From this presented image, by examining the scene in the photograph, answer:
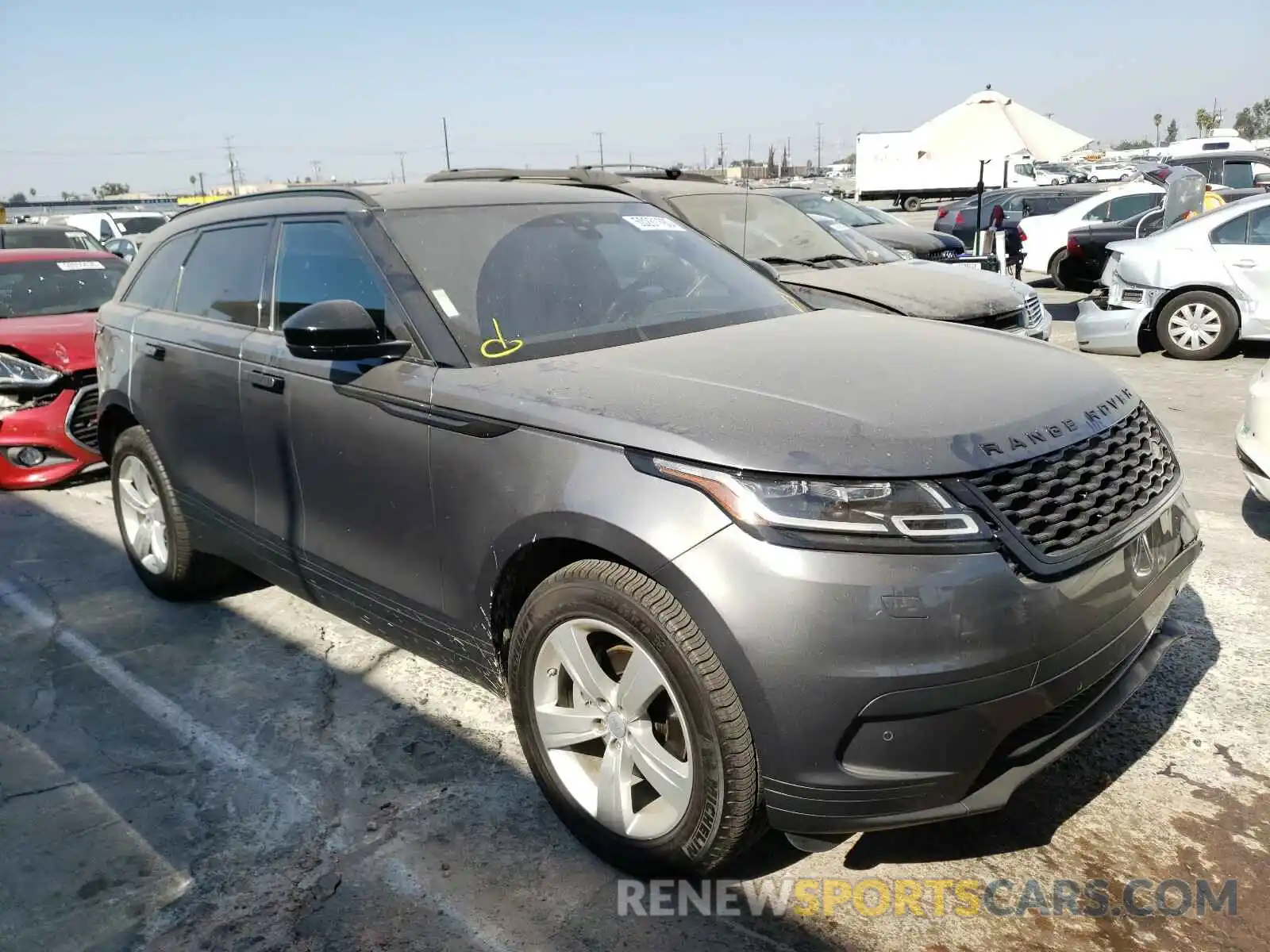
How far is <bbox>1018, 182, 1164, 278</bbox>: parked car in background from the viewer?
47.6ft

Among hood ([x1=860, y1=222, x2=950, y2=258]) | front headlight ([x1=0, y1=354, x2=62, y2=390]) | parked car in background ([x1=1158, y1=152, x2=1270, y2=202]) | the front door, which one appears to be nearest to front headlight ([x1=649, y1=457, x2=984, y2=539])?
the front door

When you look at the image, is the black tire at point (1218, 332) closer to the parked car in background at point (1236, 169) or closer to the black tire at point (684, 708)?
the black tire at point (684, 708)

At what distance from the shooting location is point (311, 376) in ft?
10.9

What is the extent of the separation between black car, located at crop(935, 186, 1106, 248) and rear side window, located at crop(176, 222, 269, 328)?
14408mm

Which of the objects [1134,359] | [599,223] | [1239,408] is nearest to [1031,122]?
[1134,359]

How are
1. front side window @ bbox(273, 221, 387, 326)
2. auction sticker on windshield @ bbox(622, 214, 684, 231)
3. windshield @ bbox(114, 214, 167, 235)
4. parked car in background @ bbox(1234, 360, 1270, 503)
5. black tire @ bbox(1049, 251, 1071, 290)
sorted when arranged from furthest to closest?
windshield @ bbox(114, 214, 167, 235)
black tire @ bbox(1049, 251, 1071, 290)
parked car in background @ bbox(1234, 360, 1270, 503)
auction sticker on windshield @ bbox(622, 214, 684, 231)
front side window @ bbox(273, 221, 387, 326)

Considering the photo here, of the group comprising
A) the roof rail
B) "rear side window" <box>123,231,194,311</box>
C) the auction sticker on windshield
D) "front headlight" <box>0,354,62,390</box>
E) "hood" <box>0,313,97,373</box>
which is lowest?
"front headlight" <box>0,354,62,390</box>

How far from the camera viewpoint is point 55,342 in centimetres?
673

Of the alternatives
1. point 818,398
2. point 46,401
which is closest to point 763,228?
point 46,401

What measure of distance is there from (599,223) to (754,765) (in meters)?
2.24

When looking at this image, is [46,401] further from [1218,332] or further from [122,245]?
[122,245]

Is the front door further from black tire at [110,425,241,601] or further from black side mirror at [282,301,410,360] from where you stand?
black tire at [110,425,241,601]

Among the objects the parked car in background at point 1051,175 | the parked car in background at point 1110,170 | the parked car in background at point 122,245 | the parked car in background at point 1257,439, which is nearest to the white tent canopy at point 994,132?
the parked car in background at point 1257,439

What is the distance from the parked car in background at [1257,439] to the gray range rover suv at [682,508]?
176 centimetres
